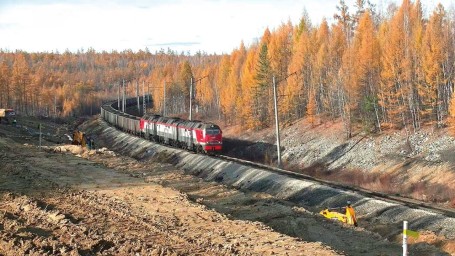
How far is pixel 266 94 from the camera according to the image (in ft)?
228

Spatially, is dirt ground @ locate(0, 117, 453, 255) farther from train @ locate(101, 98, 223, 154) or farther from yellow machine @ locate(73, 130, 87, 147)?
yellow machine @ locate(73, 130, 87, 147)

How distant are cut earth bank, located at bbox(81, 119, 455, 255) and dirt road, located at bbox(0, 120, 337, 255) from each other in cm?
198

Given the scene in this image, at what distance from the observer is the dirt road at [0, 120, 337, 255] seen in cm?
1336

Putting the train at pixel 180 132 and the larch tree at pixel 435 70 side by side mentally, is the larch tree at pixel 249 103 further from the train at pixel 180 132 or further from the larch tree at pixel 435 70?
the larch tree at pixel 435 70

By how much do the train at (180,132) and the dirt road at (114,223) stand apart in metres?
15.4

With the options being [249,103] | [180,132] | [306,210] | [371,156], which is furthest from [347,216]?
[249,103]

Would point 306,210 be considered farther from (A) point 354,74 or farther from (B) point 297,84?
(B) point 297,84

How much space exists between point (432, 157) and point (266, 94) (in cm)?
3309

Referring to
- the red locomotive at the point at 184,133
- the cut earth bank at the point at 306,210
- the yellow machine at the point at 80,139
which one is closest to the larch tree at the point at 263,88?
the red locomotive at the point at 184,133

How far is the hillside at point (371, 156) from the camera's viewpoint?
34125 mm

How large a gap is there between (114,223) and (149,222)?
1.17 m

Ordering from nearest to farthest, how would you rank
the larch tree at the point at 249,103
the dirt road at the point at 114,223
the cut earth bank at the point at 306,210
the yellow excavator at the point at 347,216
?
1. the dirt road at the point at 114,223
2. the cut earth bank at the point at 306,210
3. the yellow excavator at the point at 347,216
4. the larch tree at the point at 249,103

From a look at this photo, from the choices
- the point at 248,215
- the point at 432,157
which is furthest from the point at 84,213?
the point at 432,157

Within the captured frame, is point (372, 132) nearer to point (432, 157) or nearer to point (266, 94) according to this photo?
point (432, 157)
